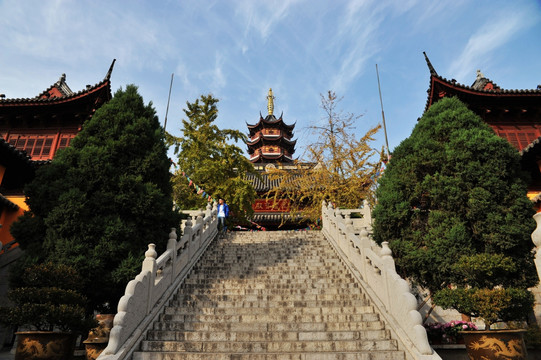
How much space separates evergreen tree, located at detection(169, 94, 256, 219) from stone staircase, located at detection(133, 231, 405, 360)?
6.45m

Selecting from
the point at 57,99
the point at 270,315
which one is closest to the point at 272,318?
the point at 270,315

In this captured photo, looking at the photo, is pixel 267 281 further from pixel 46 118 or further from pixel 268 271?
pixel 46 118

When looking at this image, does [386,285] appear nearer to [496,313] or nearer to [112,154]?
[496,313]

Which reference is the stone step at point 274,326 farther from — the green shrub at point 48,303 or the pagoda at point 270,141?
the pagoda at point 270,141

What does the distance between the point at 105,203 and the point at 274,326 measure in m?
4.52

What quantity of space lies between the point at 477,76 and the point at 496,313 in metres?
17.1

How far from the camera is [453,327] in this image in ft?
21.2

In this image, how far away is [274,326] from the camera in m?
5.70

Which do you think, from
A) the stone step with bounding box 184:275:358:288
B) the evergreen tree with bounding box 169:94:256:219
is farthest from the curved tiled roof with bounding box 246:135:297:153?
the stone step with bounding box 184:275:358:288

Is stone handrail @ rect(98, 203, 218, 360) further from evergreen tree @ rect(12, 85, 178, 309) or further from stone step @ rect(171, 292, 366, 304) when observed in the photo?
evergreen tree @ rect(12, 85, 178, 309)

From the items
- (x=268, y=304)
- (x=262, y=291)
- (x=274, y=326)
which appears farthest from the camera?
(x=262, y=291)

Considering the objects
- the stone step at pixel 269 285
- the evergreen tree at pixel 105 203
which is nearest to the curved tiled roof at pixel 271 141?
the evergreen tree at pixel 105 203

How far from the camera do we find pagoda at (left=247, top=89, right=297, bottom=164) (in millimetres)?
38656

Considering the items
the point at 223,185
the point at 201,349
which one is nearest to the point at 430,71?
the point at 223,185
